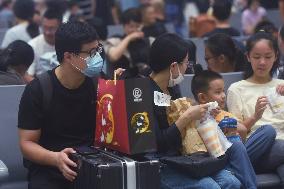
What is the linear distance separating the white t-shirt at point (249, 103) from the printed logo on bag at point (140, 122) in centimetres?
123

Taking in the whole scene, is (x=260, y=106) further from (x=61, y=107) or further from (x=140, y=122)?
(x=61, y=107)

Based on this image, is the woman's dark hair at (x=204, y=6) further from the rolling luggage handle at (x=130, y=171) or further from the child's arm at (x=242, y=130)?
the rolling luggage handle at (x=130, y=171)

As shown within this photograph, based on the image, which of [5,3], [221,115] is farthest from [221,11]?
[5,3]

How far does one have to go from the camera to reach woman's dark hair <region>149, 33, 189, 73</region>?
15.6 feet

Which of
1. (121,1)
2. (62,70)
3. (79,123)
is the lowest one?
(79,123)

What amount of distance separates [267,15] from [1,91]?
26.2ft

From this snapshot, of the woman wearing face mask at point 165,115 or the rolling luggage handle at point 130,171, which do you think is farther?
the woman wearing face mask at point 165,115

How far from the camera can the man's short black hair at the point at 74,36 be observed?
448 centimetres

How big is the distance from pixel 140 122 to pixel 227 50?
1.98m

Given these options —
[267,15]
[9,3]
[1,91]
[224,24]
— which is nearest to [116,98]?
[1,91]

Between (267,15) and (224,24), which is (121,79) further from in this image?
(267,15)

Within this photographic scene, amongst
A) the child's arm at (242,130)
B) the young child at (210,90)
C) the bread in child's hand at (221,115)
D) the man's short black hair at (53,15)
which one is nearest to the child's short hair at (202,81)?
Answer: the young child at (210,90)

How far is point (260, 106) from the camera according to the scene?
16.8ft

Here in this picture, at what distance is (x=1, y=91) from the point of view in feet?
17.1
